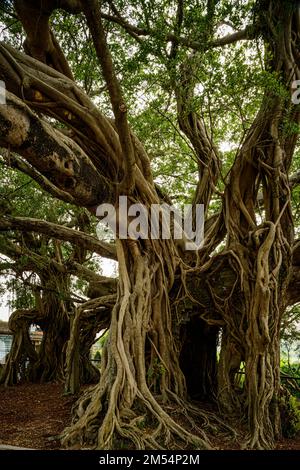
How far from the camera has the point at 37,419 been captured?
3.29m

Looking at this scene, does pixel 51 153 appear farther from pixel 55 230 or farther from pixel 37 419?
pixel 37 419

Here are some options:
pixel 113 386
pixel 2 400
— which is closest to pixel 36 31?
pixel 113 386

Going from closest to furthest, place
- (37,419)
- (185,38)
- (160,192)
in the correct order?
(185,38) → (37,419) → (160,192)

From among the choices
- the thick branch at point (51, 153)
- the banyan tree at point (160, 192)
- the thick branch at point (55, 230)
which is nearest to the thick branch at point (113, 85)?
the banyan tree at point (160, 192)

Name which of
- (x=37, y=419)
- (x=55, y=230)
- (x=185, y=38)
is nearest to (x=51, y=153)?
(x=185, y=38)

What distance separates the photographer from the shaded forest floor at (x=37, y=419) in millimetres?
2641

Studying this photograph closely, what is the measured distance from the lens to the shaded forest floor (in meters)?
2.64

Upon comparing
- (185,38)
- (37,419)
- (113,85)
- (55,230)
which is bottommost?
(37,419)

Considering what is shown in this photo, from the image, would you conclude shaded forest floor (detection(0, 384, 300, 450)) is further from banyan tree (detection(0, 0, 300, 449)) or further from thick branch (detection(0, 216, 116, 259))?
thick branch (detection(0, 216, 116, 259))

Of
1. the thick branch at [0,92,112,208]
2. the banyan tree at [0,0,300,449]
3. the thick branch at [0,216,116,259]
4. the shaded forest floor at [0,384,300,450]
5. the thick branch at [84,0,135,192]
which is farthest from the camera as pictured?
the thick branch at [0,216,116,259]

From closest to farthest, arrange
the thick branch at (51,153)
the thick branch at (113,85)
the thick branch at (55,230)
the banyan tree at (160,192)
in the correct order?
the thick branch at (113,85), the thick branch at (51,153), the banyan tree at (160,192), the thick branch at (55,230)

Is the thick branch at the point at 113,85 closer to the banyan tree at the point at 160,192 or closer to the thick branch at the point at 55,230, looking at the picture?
the banyan tree at the point at 160,192

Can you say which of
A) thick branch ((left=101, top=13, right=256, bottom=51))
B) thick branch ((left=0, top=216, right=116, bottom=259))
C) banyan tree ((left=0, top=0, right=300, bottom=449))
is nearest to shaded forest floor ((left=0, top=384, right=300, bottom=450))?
banyan tree ((left=0, top=0, right=300, bottom=449))

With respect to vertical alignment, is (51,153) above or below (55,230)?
above
